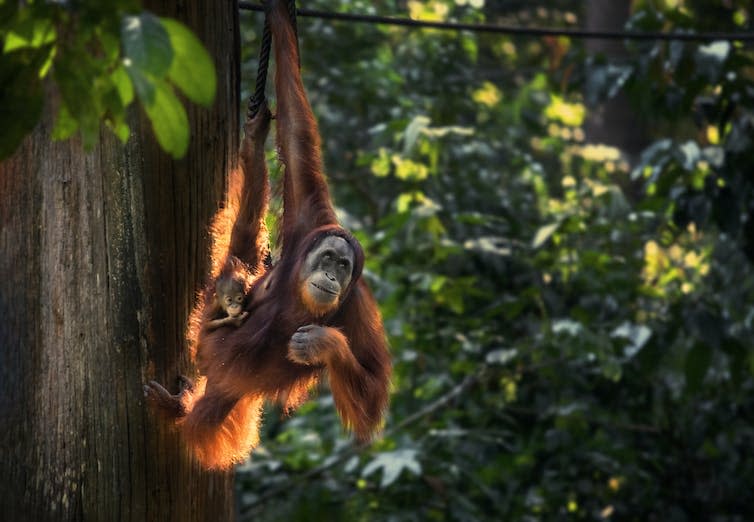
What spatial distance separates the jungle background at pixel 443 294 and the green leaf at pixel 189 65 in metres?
0.41

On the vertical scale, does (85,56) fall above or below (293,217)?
above

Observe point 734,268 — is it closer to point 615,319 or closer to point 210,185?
point 615,319

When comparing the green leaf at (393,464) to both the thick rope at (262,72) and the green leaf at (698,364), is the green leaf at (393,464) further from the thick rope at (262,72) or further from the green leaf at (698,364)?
the thick rope at (262,72)

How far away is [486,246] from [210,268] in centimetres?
307

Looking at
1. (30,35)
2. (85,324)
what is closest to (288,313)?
(85,324)

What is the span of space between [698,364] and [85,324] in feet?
11.8

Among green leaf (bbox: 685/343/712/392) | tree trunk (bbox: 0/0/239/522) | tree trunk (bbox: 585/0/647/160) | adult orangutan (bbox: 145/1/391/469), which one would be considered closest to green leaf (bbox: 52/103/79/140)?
tree trunk (bbox: 0/0/239/522)

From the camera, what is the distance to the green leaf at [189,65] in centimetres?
140

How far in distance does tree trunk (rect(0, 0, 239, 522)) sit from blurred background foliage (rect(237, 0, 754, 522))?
109 inches

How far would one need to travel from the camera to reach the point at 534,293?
19.5ft

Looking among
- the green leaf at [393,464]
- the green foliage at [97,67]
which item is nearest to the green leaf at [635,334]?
the green leaf at [393,464]

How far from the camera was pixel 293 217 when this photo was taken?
10.4 feet

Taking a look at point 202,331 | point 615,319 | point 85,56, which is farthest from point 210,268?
point 615,319

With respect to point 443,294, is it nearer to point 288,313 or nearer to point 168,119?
point 288,313
